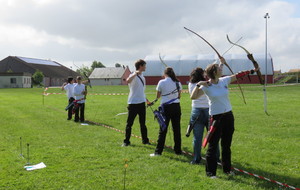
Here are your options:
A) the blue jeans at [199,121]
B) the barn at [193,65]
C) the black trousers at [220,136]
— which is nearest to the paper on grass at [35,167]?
the blue jeans at [199,121]

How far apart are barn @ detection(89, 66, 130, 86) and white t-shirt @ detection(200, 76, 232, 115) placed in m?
105

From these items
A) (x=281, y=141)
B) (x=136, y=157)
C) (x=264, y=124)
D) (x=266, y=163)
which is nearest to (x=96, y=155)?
(x=136, y=157)

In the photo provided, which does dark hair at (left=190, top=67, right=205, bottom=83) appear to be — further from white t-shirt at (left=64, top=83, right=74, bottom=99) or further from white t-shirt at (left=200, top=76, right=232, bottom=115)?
white t-shirt at (left=64, top=83, right=74, bottom=99)

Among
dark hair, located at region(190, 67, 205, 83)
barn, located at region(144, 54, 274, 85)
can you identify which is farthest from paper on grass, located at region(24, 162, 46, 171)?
barn, located at region(144, 54, 274, 85)

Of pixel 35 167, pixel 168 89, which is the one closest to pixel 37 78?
pixel 35 167

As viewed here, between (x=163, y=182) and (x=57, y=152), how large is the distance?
3.29 m

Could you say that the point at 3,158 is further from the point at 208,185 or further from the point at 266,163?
the point at 266,163

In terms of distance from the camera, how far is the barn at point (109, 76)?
111000mm

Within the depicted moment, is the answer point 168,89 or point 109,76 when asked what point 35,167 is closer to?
point 168,89

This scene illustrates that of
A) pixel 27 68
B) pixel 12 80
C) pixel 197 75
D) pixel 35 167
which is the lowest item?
pixel 35 167

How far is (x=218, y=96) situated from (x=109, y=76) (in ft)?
357

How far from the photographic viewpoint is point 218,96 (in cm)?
505

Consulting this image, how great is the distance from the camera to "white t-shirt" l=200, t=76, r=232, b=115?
5.03 metres

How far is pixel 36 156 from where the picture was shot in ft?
22.6
